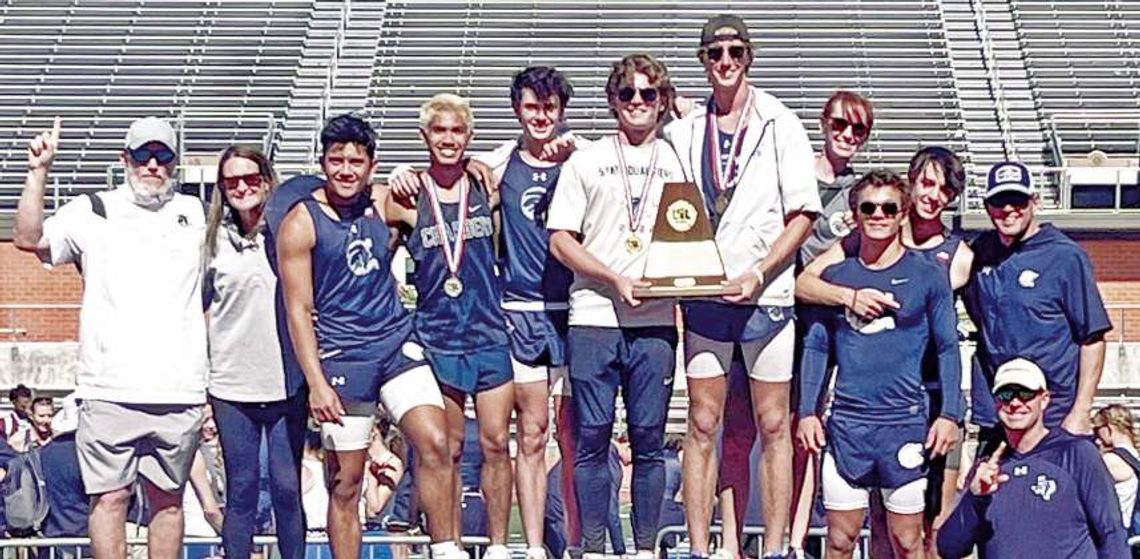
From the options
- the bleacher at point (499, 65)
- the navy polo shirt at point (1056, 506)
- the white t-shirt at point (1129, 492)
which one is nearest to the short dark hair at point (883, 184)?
the navy polo shirt at point (1056, 506)

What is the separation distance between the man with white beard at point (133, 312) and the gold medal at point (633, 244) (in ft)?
5.72

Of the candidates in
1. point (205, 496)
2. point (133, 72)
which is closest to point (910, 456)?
point (205, 496)

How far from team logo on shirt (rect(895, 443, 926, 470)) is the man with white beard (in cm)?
285

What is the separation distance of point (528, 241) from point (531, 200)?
18 cm

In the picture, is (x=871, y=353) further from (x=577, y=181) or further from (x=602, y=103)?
(x=602, y=103)

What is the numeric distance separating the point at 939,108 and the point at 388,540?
18.5m

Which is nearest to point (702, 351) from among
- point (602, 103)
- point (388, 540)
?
point (388, 540)

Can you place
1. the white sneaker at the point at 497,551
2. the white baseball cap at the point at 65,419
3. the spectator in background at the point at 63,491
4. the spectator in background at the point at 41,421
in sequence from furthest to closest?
the white baseball cap at the point at 65,419 < the spectator in background at the point at 41,421 < the spectator in background at the point at 63,491 < the white sneaker at the point at 497,551

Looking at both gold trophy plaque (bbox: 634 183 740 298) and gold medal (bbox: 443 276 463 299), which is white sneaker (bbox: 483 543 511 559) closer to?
gold medal (bbox: 443 276 463 299)

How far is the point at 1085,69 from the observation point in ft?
90.5

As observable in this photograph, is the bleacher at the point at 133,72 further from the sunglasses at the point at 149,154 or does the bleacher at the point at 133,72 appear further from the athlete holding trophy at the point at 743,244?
the athlete holding trophy at the point at 743,244

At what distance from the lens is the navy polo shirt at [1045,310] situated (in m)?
8.37

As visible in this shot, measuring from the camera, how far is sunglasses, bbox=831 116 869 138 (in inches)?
343

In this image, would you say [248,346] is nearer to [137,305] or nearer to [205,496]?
[137,305]
